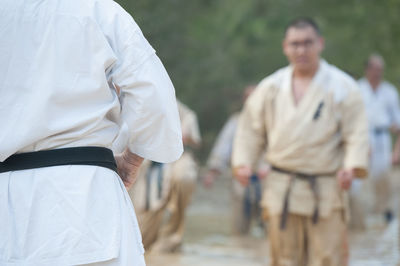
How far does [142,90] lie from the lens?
3.17m

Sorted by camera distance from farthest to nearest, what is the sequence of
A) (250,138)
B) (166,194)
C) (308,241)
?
1. (166,194)
2. (250,138)
3. (308,241)

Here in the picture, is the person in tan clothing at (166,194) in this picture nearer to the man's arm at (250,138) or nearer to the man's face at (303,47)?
the man's arm at (250,138)

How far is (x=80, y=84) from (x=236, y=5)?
19.6 meters

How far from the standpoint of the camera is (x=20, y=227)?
9.85 ft

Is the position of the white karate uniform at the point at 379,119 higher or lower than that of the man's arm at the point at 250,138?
lower

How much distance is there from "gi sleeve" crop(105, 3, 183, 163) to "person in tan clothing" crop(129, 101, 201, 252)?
5444mm

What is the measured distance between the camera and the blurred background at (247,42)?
1955 centimetres

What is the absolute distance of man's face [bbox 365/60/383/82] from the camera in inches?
504

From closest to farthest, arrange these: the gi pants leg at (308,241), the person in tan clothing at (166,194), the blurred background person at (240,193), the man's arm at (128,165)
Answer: the man's arm at (128,165)
the gi pants leg at (308,241)
the person in tan clothing at (166,194)
the blurred background person at (240,193)

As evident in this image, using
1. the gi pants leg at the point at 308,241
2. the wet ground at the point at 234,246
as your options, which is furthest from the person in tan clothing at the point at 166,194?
the gi pants leg at the point at 308,241

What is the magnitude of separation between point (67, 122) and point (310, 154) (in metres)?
3.61

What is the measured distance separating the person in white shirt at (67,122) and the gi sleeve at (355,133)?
11.4 feet

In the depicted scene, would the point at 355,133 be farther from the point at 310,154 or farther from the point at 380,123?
the point at 380,123

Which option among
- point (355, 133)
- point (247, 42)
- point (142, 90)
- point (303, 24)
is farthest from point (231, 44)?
point (142, 90)
